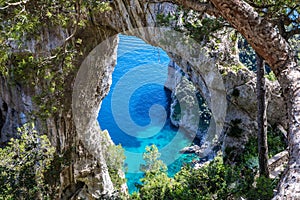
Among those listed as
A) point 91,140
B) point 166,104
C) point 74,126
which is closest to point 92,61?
point 74,126

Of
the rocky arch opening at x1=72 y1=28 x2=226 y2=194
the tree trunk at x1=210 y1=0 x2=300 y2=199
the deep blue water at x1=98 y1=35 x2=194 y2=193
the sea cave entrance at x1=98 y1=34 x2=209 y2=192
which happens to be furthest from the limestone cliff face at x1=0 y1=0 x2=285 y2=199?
the deep blue water at x1=98 y1=35 x2=194 y2=193

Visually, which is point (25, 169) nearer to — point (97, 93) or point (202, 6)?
point (202, 6)

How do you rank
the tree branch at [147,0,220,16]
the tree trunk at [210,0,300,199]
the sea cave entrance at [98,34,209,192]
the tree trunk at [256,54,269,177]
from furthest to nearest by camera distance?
1. the sea cave entrance at [98,34,209,192]
2. the tree trunk at [256,54,269,177]
3. the tree branch at [147,0,220,16]
4. the tree trunk at [210,0,300,199]

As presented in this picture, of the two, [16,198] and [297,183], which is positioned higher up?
[16,198]

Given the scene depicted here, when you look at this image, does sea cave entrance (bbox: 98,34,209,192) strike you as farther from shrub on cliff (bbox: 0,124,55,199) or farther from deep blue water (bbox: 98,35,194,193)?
shrub on cliff (bbox: 0,124,55,199)

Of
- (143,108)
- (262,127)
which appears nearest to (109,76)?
(262,127)

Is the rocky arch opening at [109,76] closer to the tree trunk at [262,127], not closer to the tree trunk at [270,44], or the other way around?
the tree trunk at [262,127]

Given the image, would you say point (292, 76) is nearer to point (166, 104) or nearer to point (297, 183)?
point (297, 183)
